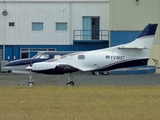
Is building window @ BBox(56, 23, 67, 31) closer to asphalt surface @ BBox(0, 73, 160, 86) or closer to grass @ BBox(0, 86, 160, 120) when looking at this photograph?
asphalt surface @ BBox(0, 73, 160, 86)

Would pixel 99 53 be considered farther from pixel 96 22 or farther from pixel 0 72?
pixel 96 22

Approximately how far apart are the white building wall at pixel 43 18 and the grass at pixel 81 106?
97.4ft

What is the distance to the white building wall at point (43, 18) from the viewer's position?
4684 cm

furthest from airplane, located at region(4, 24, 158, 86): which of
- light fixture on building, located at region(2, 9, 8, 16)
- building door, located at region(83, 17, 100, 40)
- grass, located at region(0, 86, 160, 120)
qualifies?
light fixture on building, located at region(2, 9, 8, 16)

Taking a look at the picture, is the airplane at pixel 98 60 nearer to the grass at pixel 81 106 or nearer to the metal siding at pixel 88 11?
the grass at pixel 81 106

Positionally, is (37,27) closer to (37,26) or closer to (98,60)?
(37,26)

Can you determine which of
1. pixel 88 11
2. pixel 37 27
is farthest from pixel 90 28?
pixel 37 27

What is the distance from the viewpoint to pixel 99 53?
26234 millimetres

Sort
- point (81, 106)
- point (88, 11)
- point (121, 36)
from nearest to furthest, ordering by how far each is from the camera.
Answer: point (81, 106)
point (121, 36)
point (88, 11)

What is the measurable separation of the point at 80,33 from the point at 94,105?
3375 centimetres

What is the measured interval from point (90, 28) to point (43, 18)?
4.48 meters

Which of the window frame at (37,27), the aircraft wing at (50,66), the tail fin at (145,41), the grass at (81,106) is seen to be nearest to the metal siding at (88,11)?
the window frame at (37,27)

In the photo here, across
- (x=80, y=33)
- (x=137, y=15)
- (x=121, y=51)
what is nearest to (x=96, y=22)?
(x=80, y=33)

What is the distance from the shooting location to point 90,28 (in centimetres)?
4778
